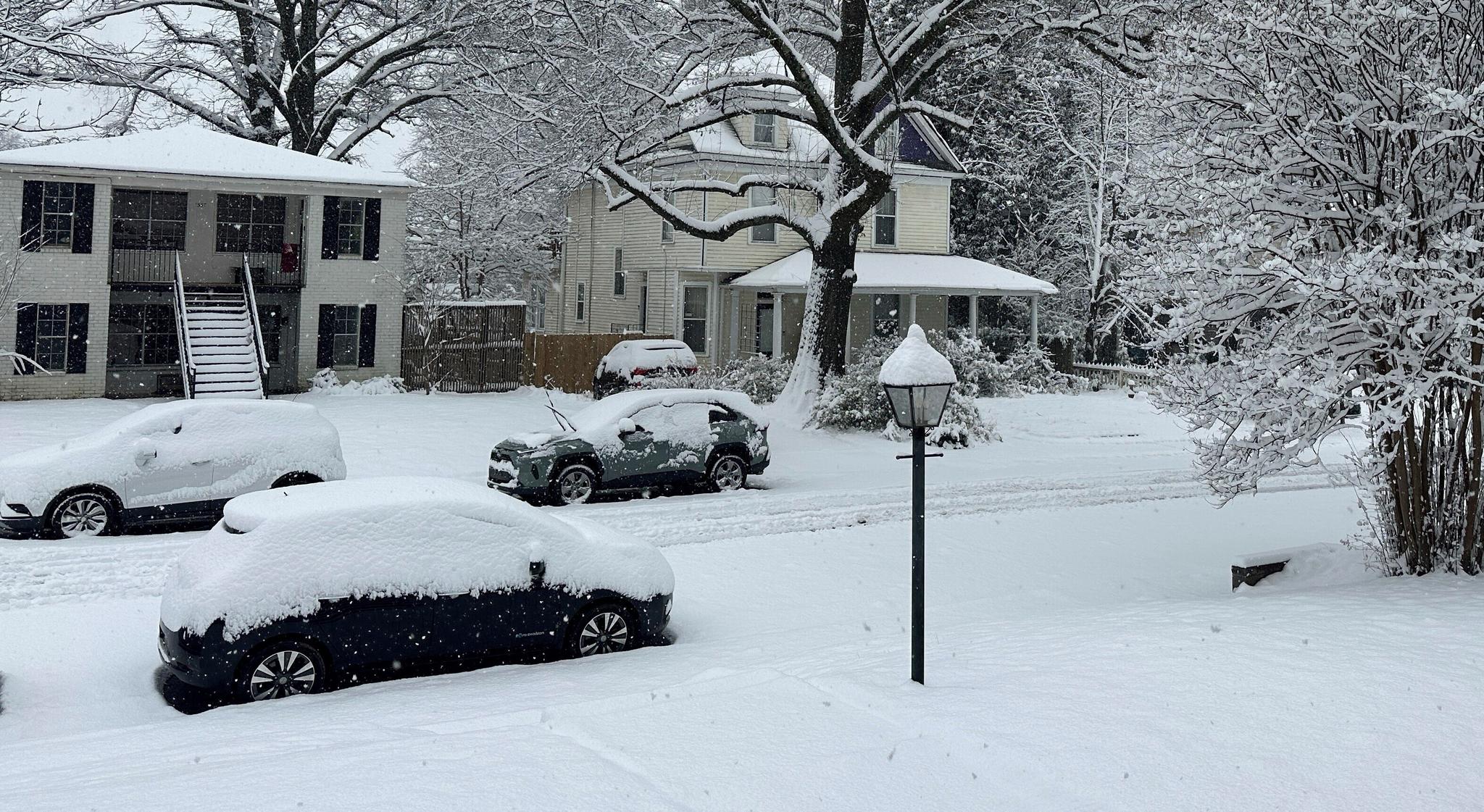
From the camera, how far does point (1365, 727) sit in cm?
766

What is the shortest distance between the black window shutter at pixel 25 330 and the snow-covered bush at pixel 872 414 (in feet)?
56.1

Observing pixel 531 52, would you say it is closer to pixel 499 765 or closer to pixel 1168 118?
pixel 1168 118

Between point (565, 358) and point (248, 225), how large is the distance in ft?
27.2

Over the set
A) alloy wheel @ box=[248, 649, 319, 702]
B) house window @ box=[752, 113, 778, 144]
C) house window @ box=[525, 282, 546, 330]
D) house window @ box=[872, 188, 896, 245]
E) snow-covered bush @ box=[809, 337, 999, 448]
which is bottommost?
alloy wheel @ box=[248, 649, 319, 702]

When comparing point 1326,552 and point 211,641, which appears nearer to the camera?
point 211,641

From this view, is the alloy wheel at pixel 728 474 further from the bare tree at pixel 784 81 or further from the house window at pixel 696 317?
the house window at pixel 696 317

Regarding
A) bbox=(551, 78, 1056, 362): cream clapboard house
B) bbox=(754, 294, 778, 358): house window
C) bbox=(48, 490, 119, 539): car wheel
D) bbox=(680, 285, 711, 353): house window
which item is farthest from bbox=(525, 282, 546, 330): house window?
bbox=(48, 490, 119, 539): car wheel

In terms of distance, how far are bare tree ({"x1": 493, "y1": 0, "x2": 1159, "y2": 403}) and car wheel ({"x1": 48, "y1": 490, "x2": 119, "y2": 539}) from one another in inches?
443

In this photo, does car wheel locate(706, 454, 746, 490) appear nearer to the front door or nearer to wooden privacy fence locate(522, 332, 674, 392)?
wooden privacy fence locate(522, 332, 674, 392)

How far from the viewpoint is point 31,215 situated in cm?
2833

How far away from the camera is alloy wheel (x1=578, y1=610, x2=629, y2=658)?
10844 mm

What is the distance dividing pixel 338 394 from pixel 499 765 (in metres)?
24.9

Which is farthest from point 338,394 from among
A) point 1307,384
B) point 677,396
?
point 1307,384

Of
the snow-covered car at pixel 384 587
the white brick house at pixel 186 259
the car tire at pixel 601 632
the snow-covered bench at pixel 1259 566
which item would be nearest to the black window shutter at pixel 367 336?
the white brick house at pixel 186 259
